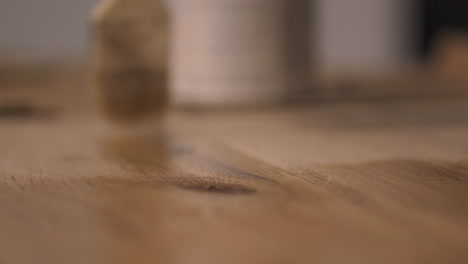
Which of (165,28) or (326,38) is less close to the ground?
(165,28)

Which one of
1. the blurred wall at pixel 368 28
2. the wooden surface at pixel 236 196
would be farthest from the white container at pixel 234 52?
the blurred wall at pixel 368 28

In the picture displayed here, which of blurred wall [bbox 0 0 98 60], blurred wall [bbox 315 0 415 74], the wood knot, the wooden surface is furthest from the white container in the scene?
blurred wall [bbox 315 0 415 74]

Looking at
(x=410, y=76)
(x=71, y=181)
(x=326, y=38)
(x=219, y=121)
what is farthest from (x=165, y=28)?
(x=326, y=38)

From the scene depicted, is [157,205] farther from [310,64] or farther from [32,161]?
[310,64]

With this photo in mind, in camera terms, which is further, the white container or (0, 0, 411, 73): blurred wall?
(0, 0, 411, 73): blurred wall

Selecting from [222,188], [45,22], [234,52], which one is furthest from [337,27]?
[222,188]

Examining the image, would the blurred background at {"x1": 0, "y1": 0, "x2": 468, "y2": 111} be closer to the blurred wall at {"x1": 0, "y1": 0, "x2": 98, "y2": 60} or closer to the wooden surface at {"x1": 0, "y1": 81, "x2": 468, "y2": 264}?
the blurred wall at {"x1": 0, "y1": 0, "x2": 98, "y2": 60}

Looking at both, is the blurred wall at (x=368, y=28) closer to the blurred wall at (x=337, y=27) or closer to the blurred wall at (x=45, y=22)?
the blurred wall at (x=337, y=27)
